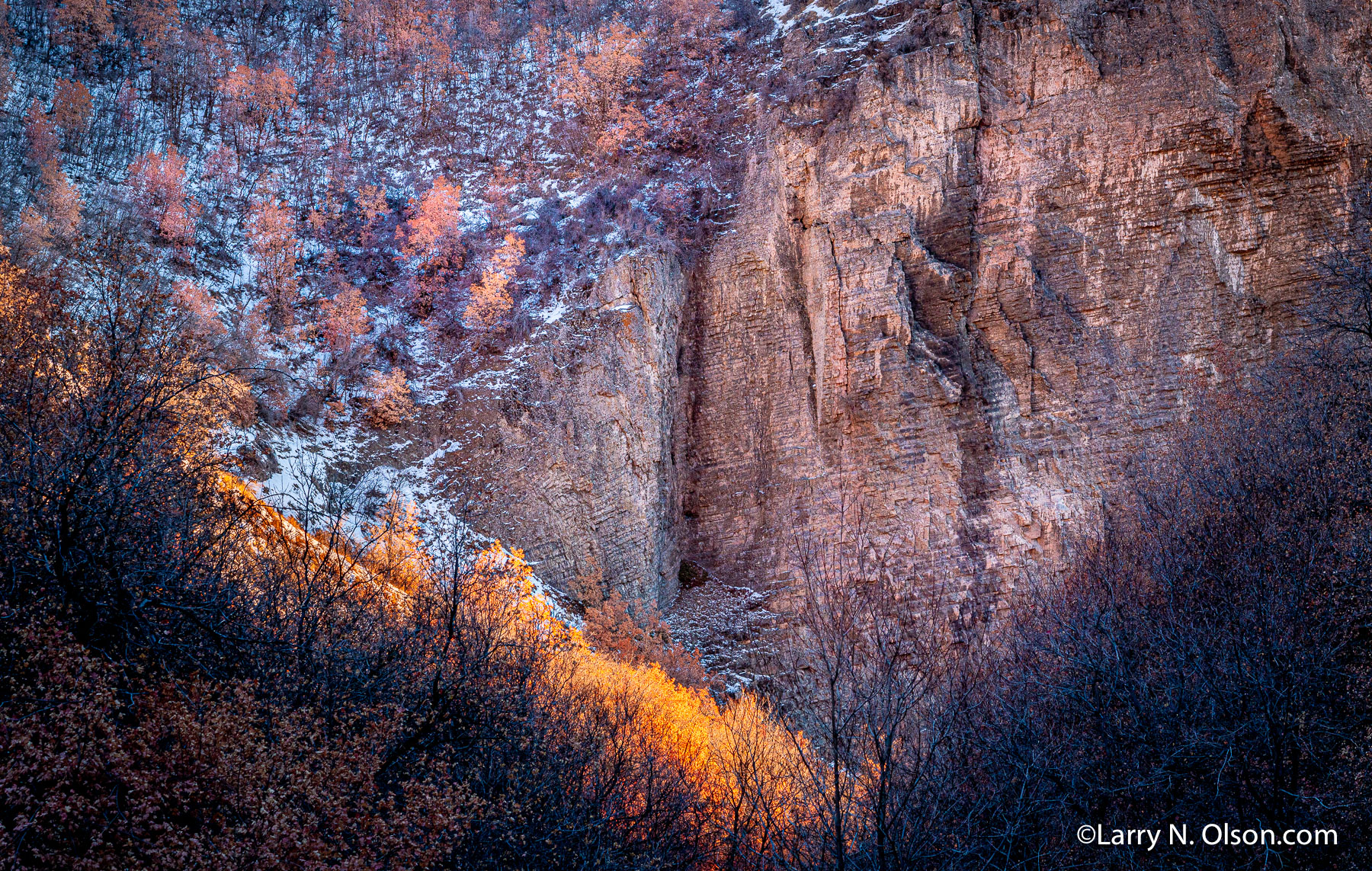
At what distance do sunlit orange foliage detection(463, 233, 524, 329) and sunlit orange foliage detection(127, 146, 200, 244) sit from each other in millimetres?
10434

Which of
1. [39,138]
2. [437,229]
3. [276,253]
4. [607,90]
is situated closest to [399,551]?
[437,229]

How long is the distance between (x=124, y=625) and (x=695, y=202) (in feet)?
78.2

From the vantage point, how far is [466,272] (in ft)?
106

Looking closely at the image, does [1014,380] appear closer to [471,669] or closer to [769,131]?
[769,131]

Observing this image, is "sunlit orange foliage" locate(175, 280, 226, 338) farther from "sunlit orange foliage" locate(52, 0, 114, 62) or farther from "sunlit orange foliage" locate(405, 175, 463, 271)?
"sunlit orange foliage" locate(52, 0, 114, 62)

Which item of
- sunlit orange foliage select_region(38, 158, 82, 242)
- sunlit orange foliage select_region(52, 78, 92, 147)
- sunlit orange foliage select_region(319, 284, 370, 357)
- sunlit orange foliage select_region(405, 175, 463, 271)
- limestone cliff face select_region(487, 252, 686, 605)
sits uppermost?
sunlit orange foliage select_region(52, 78, 92, 147)

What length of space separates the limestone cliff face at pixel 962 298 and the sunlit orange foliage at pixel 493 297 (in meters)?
3.87

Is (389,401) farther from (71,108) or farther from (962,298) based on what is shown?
(71,108)

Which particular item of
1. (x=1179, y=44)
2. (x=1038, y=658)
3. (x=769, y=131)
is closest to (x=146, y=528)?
(x=1038, y=658)

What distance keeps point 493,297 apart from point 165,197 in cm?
1308

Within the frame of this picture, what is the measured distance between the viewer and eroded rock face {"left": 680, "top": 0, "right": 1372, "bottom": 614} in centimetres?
2417

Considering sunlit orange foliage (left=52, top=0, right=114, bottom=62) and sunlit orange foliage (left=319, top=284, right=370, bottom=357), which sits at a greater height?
sunlit orange foliage (left=52, top=0, right=114, bottom=62)

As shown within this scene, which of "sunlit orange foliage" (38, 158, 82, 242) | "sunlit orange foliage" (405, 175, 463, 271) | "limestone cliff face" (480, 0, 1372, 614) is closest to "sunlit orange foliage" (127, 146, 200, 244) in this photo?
"sunlit orange foliage" (38, 158, 82, 242)

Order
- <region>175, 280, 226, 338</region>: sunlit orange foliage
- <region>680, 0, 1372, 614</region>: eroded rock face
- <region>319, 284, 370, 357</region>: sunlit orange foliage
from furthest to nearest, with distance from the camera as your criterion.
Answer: <region>319, 284, 370, 357</region>: sunlit orange foliage < <region>175, 280, 226, 338</region>: sunlit orange foliage < <region>680, 0, 1372, 614</region>: eroded rock face
